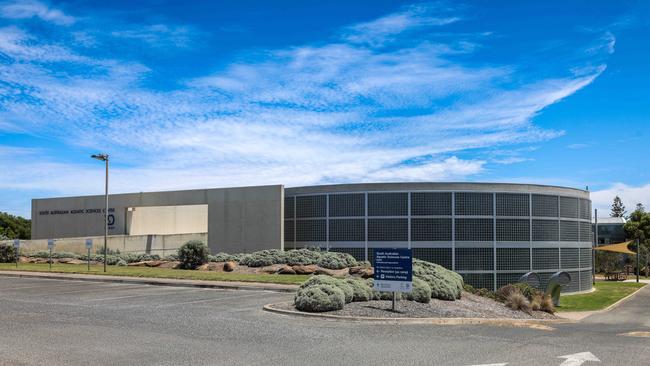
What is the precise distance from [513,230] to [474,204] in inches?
122

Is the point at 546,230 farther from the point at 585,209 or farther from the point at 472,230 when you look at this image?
the point at 585,209

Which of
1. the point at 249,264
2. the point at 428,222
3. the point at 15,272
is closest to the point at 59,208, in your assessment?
the point at 15,272

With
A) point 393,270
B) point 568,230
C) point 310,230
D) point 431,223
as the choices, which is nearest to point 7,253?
point 310,230

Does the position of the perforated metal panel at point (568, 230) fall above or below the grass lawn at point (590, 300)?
above

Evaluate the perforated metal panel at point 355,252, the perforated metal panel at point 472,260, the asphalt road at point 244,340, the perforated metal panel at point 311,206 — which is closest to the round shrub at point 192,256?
the perforated metal panel at point 311,206

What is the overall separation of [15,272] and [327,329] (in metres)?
25.0

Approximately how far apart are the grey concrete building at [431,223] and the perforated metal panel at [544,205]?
0.06 metres

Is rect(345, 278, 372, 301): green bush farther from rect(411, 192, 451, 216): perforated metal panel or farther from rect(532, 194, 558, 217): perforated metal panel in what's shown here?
rect(532, 194, 558, 217): perforated metal panel

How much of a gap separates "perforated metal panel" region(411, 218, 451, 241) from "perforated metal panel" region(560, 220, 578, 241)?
29.3ft

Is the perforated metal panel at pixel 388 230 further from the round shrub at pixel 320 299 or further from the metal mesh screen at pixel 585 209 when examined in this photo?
the round shrub at pixel 320 299

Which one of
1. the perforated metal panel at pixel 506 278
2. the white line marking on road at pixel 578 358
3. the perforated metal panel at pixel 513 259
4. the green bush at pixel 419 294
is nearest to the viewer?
the white line marking on road at pixel 578 358

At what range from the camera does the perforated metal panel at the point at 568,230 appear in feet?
132

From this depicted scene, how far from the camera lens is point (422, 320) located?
16.5 metres

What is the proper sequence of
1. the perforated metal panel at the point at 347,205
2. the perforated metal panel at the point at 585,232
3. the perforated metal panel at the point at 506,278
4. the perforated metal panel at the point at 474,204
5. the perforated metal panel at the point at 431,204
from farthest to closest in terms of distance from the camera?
the perforated metal panel at the point at 585,232 < the perforated metal panel at the point at 347,205 < the perforated metal panel at the point at 506,278 < the perforated metal panel at the point at 474,204 < the perforated metal panel at the point at 431,204
